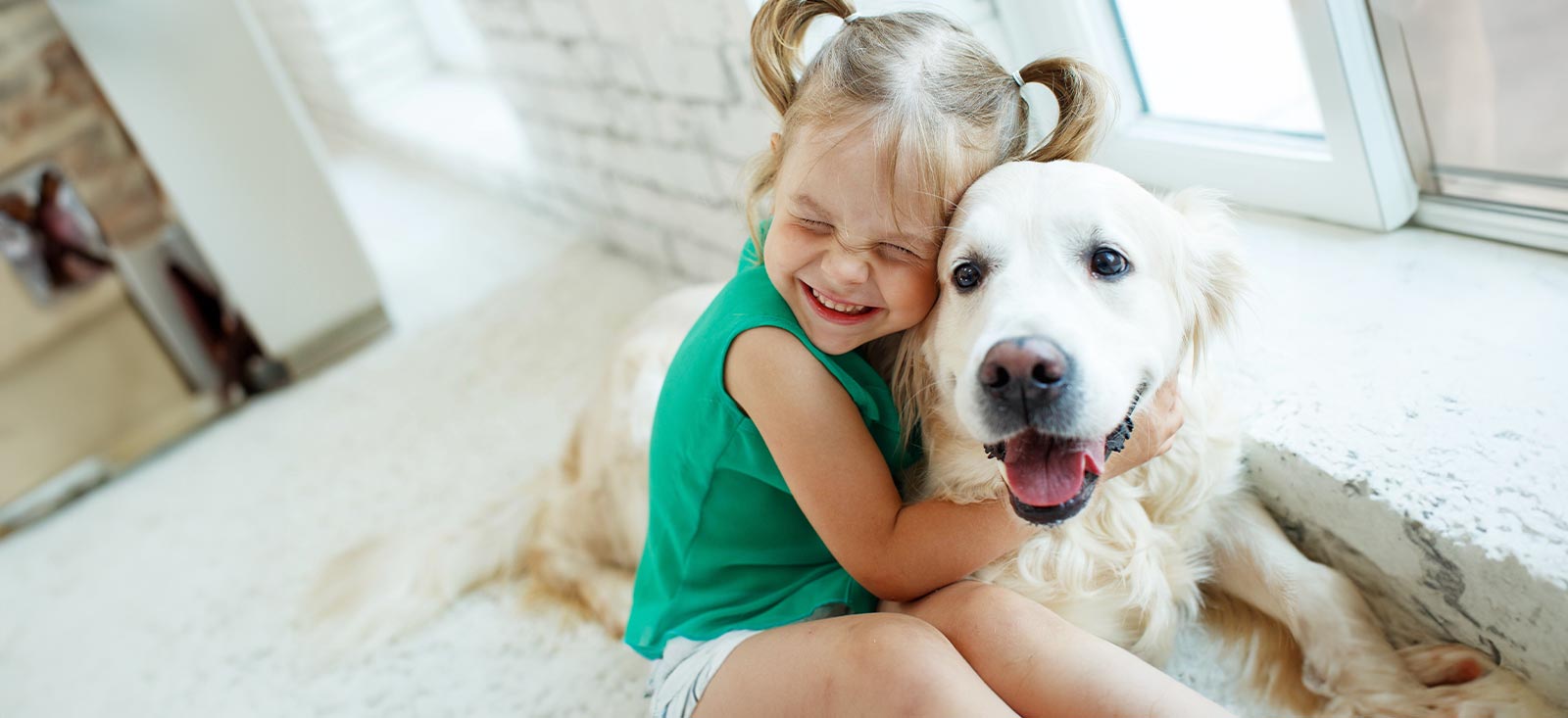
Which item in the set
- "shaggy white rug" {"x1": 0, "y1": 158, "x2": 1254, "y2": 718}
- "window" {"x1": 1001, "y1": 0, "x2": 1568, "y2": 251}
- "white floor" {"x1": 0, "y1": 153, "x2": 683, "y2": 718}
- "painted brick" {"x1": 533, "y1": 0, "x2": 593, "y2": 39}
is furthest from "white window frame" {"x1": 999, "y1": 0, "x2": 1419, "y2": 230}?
"white floor" {"x1": 0, "y1": 153, "x2": 683, "y2": 718}

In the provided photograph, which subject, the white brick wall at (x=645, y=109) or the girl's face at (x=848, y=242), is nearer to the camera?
the girl's face at (x=848, y=242)

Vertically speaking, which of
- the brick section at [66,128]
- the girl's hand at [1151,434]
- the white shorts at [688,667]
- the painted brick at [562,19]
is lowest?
the white shorts at [688,667]

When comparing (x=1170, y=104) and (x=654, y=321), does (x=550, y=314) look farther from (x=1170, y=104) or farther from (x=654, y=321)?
(x=1170, y=104)

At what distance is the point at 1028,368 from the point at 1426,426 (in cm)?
50

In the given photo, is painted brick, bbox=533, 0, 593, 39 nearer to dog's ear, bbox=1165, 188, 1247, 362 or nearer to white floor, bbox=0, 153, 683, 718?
white floor, bbox=0, 153, 683, 718

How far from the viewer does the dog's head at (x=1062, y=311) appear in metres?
0.77

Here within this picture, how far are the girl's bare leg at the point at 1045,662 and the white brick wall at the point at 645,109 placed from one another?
661 millimetres

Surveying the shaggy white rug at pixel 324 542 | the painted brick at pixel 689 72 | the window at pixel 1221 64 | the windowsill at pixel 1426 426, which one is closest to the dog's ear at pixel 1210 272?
the windowsill at pixel 1426 426

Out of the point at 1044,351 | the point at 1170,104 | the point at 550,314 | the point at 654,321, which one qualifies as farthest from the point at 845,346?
the point at 550,314

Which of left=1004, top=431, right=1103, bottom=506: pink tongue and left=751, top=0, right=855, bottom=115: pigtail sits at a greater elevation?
left=751, top=0, right=855, bottom=115: pigtail

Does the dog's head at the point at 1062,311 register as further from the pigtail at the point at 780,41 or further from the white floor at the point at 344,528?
the white floor at the point at 344,528

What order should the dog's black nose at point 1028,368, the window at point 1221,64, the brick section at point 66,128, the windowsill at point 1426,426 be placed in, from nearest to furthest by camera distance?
the dog's black nose at point 1028,368
the windowsill at point 1426,426
the window at point 1221,64
the brick section at point 66,128

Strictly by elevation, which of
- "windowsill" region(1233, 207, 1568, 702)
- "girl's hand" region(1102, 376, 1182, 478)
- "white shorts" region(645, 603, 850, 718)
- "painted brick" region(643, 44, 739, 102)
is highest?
"painted brick" region(643, 44, 739, 102)

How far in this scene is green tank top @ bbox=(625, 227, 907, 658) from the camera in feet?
3.34
